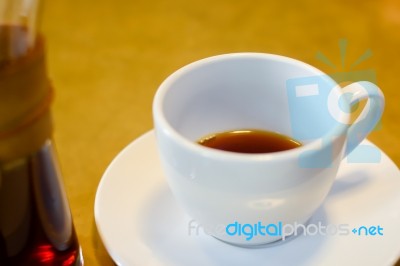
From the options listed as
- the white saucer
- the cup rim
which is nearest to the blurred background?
the white saucer

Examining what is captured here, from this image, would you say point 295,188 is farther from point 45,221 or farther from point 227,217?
point 45,221

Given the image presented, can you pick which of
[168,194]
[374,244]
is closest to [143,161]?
[168,194]

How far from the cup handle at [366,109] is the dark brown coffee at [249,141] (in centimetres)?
8

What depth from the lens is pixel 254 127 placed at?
66cm

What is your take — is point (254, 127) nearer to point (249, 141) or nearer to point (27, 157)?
point (249, 141)

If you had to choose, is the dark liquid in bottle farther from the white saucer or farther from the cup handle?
the cup handle

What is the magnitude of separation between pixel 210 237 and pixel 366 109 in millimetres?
208

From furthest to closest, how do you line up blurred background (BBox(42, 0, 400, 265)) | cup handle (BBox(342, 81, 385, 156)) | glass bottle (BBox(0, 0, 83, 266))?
1. blurred background (BBox(42, 0, 400, 265))
2. cup handle (BBox(342, 81, 385, 156))
3. glass bottle (BBox(0, 0, 83, 266))

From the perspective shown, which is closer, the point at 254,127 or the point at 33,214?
the point at 33,214

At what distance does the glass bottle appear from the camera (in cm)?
42

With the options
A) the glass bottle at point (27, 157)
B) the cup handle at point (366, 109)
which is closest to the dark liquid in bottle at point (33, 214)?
the glass bottle at point (27, 157)

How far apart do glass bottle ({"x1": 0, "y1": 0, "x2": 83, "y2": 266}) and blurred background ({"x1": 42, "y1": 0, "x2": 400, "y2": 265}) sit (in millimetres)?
102

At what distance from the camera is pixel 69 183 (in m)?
0.65

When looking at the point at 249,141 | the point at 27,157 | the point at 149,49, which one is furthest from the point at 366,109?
the point at 149,49
